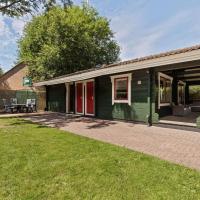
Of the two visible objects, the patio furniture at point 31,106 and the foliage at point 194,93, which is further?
the foliage at point 194,93

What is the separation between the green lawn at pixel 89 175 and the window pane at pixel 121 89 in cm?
488

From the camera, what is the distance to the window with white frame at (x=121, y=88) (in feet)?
32.6

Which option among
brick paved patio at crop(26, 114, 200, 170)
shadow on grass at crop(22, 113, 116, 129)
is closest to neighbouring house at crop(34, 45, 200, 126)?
shadow on grass at crop(22, 113, 116, 129)

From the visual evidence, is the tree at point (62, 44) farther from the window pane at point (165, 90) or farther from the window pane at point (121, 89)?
the window pane at point (165, 90)

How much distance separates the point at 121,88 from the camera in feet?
34.2

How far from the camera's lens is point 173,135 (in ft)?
23.2

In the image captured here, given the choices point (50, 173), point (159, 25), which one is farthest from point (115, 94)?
point (159, 25)

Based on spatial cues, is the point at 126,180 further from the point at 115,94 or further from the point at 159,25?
the point at 159,25

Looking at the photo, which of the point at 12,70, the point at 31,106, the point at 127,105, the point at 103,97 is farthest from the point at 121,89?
the point at 12,70

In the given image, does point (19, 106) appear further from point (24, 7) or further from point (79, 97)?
point (24, 7)

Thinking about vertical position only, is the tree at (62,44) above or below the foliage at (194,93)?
above

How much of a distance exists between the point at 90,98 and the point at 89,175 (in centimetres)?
894

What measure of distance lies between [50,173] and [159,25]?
22.6m

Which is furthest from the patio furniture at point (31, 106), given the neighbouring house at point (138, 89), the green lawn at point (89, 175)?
the green lawn at point (89, 175)
